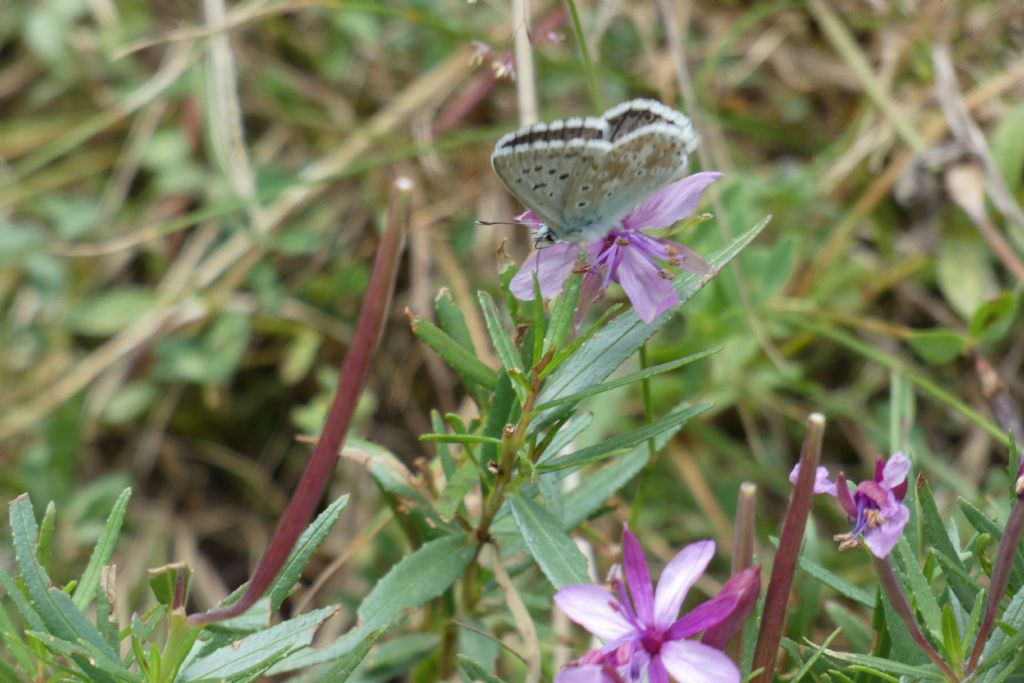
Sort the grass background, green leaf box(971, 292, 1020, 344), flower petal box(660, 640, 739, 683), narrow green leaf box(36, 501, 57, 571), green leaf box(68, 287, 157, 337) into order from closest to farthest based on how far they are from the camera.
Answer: flower petal box(660, 640, 739, 683) → narrow green leaf box(36, 501, 57, 571) → green leaf box(971, 292, 1020, 344) → the grass background → green leaf box(68, 287, 157, 337)

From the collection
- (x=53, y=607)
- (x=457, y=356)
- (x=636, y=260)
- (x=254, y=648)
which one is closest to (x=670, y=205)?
(x=636, y=260)

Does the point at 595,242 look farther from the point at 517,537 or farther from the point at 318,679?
the point at 318,679

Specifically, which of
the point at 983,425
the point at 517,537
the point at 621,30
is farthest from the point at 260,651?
the point at 621,30

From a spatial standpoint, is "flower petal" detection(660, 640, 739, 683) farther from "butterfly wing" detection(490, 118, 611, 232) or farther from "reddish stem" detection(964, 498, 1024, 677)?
"butterfly wing" detection(490, 118, 611, 232)

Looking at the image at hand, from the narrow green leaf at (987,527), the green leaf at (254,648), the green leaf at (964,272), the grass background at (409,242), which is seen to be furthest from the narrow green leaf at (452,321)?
the green leaf at (964,272)

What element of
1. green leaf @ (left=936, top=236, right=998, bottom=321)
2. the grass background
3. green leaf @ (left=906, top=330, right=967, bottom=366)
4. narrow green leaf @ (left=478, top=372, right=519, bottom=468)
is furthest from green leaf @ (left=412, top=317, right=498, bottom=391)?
green leaf @ (left=936, top=236, right=998, bottom=321)

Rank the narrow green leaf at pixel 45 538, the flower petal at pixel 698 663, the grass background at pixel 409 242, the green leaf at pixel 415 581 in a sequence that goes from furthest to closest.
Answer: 1. the grass background at pixel 409 242
2. the green leaf at pixel 415 581
3. the narrow green leaf at pixel 45 538
4. the flower petal at pixel 698 663

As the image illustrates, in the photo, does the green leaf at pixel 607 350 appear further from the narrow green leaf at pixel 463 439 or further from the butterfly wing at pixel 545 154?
the butterfly wing at pixel 545 154
